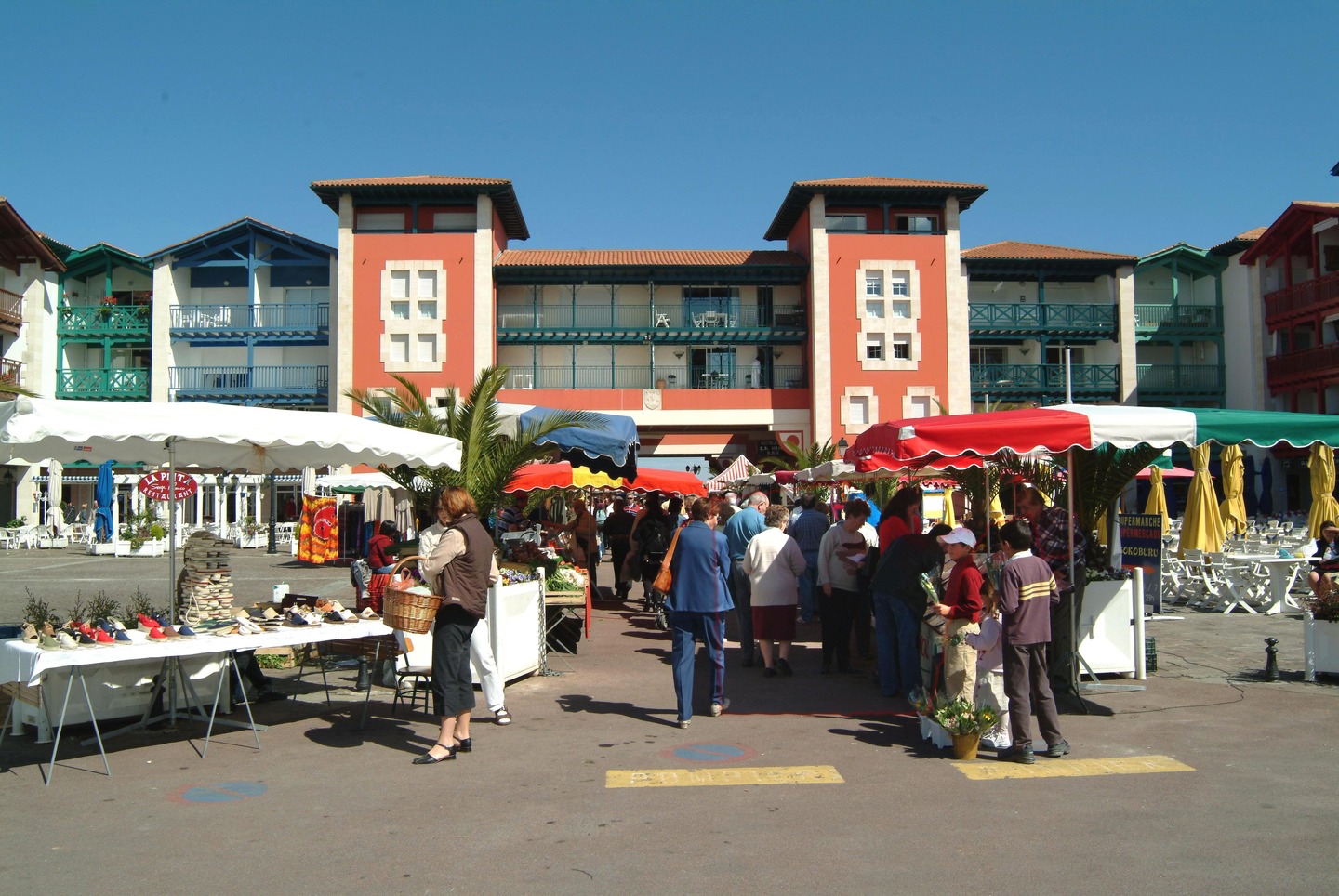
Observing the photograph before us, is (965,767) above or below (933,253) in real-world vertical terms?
below

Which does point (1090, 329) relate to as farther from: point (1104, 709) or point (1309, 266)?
point (1104, 709)

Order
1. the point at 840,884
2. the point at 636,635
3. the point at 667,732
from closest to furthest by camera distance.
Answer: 1. the point at 840,884
2. the point at 667,732
3. the point at 636,635

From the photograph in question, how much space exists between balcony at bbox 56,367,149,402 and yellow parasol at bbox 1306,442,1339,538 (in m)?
40.2

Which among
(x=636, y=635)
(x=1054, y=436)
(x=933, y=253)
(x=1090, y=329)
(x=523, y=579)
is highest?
(x=933, y=253)

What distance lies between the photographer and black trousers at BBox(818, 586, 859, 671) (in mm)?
9781

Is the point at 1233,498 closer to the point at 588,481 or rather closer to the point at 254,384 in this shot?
the point at 588,481

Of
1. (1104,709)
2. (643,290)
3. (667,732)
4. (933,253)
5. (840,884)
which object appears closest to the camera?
(840,884)

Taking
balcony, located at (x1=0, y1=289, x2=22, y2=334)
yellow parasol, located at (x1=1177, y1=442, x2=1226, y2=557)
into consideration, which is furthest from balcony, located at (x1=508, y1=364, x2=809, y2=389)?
yellow parasol, located at (x1=1177, y1=442, x2=1226, y2=557)

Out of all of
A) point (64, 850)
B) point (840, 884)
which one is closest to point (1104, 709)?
point (840, 884)

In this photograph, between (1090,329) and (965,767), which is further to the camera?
(1090,329)

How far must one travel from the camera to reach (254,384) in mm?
41469

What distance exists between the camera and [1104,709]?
802 cm

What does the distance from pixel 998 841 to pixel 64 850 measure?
4.43 metres

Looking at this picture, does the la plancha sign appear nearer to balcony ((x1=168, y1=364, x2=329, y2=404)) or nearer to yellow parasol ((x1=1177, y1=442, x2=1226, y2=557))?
yellow parasol ((x1=1177, y1=442, x2=1226, y2=557))
